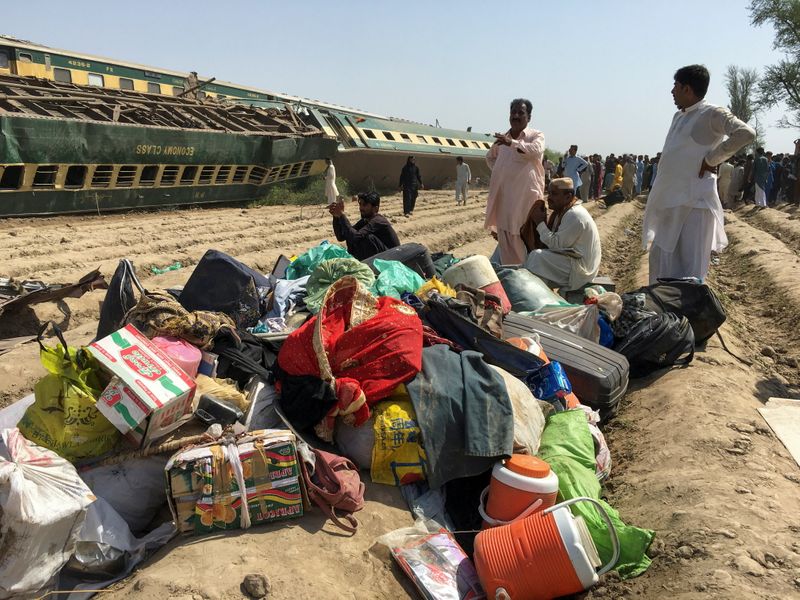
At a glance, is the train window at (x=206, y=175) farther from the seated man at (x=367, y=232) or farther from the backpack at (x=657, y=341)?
the backpack at (x=657, y=341)

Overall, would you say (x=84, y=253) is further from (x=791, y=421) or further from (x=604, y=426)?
(x=791, y=421)

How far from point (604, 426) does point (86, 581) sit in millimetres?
3058

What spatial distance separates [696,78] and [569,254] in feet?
5.58

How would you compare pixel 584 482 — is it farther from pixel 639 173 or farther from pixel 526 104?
pixel 639 173

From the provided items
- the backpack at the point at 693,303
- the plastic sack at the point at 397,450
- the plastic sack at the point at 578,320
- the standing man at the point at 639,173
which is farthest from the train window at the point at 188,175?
the standing man at the point at 639,173

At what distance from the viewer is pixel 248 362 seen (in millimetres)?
3449

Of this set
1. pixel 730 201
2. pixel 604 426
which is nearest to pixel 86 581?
pixel 604 426

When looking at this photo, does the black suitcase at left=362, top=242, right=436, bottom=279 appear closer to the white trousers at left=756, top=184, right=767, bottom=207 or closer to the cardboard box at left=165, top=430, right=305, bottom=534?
the cardboard box at left=165, top=430, right=305, bottom=534

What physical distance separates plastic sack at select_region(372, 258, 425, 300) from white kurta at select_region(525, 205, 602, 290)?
48.7 inches

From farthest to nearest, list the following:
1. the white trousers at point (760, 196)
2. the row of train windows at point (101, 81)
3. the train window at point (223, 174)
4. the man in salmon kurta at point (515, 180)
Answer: the white trousers at point (760, 196), the row of train windows at point (101, 81), the train window at point (223, 174), the man in salmon kurta at point (515, 180)

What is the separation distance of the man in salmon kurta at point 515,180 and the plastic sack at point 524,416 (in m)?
3.11

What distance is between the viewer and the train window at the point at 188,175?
45.5ft

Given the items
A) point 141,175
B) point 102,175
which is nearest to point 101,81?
point 141,175

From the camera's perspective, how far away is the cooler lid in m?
2.79
